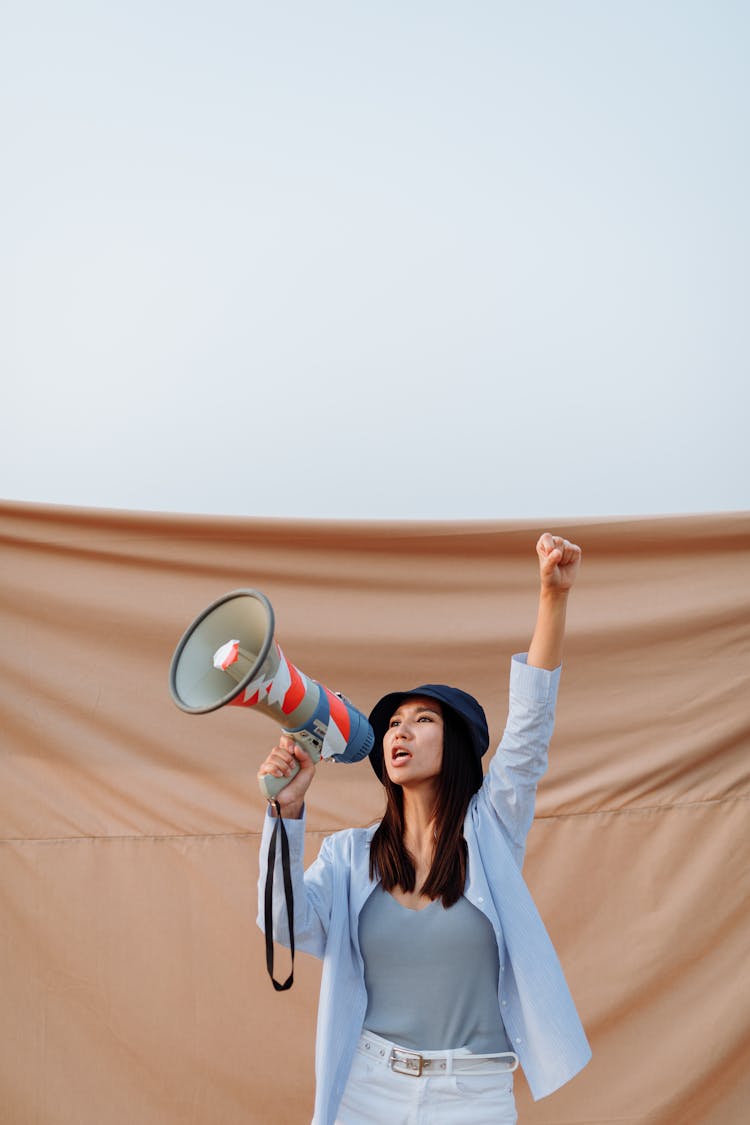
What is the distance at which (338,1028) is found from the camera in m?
1.81

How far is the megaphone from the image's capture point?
1796 millimetres

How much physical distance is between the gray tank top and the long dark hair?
0.12 ft

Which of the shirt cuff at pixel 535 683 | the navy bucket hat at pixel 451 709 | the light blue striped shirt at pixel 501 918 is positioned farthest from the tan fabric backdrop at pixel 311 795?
the shirt cuff at pixel 535 683

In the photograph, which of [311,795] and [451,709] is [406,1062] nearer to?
Result: [451,709]

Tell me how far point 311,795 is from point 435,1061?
4.18 feet

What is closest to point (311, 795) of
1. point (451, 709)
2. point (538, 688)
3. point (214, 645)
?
point (451, 709)

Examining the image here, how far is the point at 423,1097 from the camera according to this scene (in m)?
1.70

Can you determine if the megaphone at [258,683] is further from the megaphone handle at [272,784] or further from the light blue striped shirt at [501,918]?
the light blue striped shirt at [501,918]


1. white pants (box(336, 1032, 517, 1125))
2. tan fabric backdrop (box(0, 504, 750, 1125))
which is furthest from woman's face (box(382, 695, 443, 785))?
tan fabric backdrop (box(0, 504, 750, 1125))

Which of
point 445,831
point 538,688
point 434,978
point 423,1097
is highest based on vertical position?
point 538,688

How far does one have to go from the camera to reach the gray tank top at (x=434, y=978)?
1.76 metres

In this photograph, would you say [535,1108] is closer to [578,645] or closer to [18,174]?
[578,645]

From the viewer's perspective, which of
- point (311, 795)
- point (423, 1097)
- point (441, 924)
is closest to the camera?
point (423, 1097)

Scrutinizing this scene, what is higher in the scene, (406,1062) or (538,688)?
(538,688)
